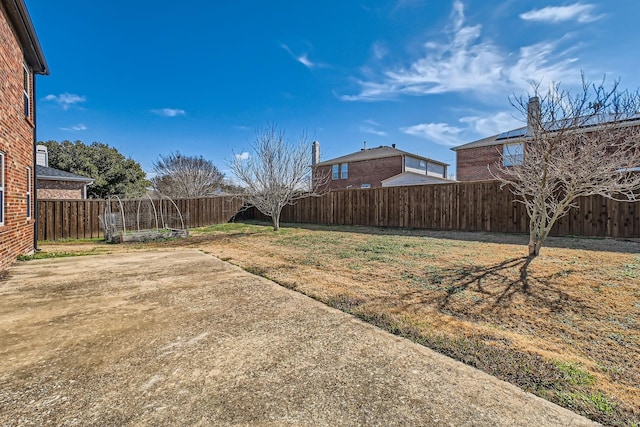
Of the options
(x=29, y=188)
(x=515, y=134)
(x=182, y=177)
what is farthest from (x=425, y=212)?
(x=182, y=177)

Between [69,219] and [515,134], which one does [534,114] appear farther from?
[69,219]

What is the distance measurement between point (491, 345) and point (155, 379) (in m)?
2.79

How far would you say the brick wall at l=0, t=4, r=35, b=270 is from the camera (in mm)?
5430

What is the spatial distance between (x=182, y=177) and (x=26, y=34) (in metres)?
22.5

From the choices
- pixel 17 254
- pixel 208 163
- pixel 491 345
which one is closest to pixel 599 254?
pixel 491 345

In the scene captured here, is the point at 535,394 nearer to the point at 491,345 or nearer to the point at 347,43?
the point at 491,345

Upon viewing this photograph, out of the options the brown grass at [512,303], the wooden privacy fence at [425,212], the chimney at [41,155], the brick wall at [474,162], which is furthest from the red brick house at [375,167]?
the chimney at [41,155]

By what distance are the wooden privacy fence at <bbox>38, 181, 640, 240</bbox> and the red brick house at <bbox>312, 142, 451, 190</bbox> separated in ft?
26.3

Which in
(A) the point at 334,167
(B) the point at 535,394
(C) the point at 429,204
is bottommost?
(B) the point at 535,394

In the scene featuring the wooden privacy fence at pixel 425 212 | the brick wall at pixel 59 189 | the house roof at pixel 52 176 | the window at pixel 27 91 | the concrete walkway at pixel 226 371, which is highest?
the window at pixel 27 91

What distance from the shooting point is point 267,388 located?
201cm

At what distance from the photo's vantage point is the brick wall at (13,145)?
5.43 meters

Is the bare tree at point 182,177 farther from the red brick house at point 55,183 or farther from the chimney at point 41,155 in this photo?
the red brick house at point 55,183

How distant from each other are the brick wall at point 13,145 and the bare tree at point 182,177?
21276mm
